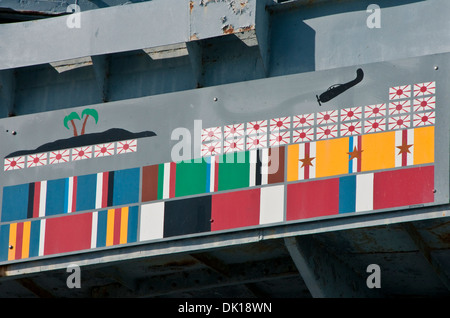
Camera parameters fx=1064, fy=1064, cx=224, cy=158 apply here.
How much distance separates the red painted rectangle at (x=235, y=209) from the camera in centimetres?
1255

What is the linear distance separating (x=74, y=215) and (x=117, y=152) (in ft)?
3.15

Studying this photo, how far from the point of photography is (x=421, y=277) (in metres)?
13.7

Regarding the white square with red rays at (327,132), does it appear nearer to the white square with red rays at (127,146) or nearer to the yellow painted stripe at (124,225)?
the white square with red rays at (127,146)

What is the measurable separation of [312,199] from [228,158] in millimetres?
1209

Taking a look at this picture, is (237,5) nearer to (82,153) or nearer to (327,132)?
(327,132)

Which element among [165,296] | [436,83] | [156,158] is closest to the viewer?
[436,83]

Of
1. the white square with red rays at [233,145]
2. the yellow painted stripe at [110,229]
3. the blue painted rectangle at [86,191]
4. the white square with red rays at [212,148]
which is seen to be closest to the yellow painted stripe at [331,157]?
the white square with red rays at [233,145]

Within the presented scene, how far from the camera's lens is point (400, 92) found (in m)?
12.3

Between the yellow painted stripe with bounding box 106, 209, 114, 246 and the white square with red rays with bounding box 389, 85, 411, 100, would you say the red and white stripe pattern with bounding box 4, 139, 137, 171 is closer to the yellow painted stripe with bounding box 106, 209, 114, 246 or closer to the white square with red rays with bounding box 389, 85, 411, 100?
the yellow painted stripe with bounding box 106, 209, 114, 246

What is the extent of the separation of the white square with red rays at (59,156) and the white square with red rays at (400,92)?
4245 millimetres

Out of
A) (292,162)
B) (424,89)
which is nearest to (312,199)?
(292,162)

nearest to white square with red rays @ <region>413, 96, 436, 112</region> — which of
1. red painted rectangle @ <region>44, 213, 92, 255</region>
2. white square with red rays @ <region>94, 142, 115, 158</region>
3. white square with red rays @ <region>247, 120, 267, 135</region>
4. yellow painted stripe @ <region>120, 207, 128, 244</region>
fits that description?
white square with red rays @ <region>247, 120, 267, 135</region>
